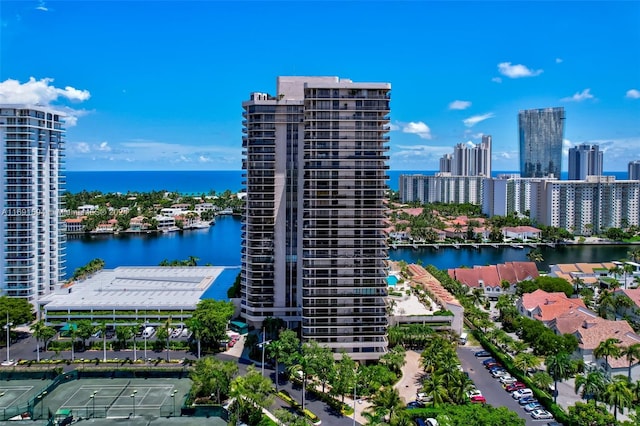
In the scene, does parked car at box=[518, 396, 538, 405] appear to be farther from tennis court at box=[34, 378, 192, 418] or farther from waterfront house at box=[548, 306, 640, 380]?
tennis court at box=[34, 378, 192, 418]

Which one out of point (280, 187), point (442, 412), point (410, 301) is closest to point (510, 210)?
point (410, 301)

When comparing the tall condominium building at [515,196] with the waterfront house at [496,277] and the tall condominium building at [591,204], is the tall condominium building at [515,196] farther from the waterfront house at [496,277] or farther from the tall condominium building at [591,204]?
the waterfront house at [496,277]

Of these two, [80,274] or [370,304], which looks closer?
[370,304]

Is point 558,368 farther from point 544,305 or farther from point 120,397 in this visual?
point 120,397

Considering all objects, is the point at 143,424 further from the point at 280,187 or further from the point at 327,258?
the point at 280,187

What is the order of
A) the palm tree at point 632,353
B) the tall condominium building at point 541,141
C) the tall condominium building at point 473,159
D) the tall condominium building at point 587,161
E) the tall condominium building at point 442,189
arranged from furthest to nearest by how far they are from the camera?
the tall condominium building at point 473,159 → the tall condominium building at point 541,141 → the tall condominium building at point 587,161 → the tall condominium building at point 442,189 → the palm tree at point 632,353

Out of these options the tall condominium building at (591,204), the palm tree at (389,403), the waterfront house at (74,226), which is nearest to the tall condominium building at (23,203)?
the palm tree at (389,403)
